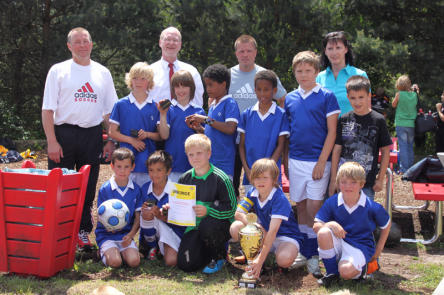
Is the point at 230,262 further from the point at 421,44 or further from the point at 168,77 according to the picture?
the point at 421,44

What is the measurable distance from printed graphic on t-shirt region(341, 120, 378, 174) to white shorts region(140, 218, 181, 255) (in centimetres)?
174

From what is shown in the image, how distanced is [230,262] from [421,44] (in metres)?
9.44

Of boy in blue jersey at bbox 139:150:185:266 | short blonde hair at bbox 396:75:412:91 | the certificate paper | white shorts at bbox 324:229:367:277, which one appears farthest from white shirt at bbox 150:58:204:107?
short blonde hair at bbox 396:75:412:91

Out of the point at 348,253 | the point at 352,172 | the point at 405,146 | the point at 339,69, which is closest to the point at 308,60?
the point at 339,69

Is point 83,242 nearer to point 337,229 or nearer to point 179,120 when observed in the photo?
point 179,120

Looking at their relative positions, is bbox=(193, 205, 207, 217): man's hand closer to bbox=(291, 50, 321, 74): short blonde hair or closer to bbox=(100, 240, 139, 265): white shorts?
bbox=(100, 240, 139, 265): white shorts

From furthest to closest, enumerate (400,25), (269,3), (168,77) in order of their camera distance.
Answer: (400,25) < (269,3) < (168,77)

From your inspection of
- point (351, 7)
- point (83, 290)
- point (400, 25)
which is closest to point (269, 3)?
point (351, 7)

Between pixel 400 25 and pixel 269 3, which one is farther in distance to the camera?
pixel 400 25

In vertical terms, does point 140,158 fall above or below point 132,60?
below

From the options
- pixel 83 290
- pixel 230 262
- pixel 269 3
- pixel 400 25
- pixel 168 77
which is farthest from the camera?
pixel 400 25

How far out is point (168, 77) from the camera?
5352mm

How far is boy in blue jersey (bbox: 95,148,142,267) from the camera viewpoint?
4.45 m

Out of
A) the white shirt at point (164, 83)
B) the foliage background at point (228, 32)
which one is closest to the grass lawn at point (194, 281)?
the white shirt at point (164, 83)
